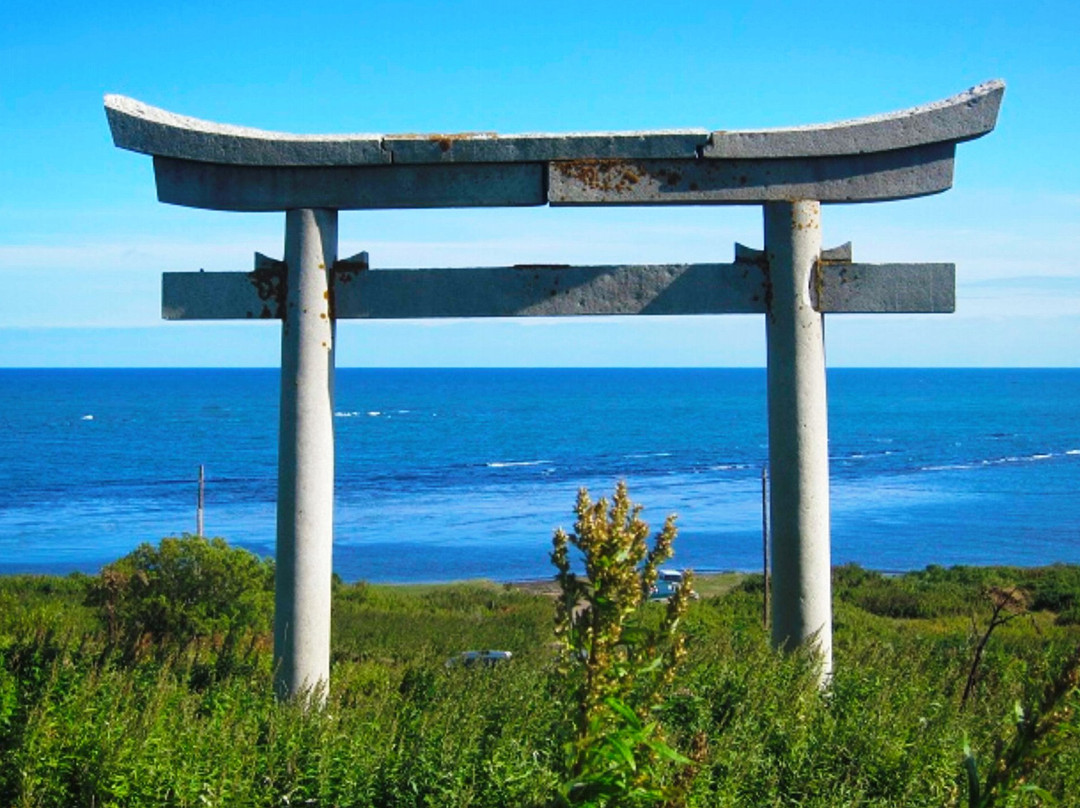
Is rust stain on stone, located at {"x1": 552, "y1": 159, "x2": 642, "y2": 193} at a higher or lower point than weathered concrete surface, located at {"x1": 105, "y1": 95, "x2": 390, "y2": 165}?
lower

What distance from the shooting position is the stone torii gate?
6.50 metres

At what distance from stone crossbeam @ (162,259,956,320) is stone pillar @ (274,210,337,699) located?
0.46 feet

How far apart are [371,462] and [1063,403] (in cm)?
9940

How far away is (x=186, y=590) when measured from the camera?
48.0ft

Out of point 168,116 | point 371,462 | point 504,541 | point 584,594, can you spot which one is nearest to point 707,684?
point 584,594

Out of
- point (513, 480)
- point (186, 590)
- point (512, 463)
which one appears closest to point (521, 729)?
point (186, 590)

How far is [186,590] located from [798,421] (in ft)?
33.3

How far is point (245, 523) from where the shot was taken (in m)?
45.2

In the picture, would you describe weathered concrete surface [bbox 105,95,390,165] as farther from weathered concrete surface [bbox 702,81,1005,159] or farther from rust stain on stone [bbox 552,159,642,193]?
weathered concrete surface [bbox 702,81,1005,159]

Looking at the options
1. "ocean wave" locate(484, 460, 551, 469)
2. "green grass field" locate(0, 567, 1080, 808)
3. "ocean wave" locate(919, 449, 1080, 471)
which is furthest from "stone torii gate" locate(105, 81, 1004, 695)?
"ocean wave" locate(919, 449, 1080, 471)

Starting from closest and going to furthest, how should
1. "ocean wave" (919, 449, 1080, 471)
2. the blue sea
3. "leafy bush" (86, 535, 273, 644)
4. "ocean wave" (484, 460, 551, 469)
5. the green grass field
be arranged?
the green grass field, "leafy bush" (86, 535, 273, 644), the blue sea, "ocean wave" (484, 460, 551, 469), "ocean wave" (919, 449, 1080, 471)

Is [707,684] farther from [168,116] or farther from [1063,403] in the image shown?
[1063,403]

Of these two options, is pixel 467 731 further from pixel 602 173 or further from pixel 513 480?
pixel 513 480

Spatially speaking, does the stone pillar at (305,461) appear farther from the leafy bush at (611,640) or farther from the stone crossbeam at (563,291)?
the leafy bush at (611,640)
